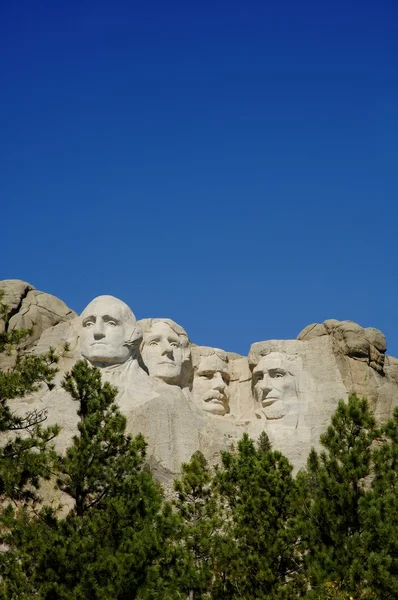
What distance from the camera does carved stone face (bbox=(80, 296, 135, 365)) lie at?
28188mm

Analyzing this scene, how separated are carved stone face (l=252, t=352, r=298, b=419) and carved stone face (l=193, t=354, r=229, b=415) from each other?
954 millimetres

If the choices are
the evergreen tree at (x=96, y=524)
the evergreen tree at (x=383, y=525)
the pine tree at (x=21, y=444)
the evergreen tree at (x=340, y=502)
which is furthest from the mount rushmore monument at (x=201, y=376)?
the evergreen tree at (x=383, y=525)

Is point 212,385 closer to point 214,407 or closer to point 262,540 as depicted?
point 214,407

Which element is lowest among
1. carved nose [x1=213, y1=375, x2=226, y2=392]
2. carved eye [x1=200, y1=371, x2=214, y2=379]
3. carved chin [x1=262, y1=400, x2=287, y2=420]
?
carved chin [x1=262, y1=400, x2=287, y2=420]

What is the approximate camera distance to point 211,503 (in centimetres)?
2208

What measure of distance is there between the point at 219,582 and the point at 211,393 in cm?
963

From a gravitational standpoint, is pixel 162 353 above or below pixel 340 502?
above

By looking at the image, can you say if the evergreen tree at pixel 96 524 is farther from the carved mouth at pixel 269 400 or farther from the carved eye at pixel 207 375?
the carved eye at pixel 207 375

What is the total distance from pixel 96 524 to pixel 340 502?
156 inches

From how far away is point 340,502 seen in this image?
19719mm

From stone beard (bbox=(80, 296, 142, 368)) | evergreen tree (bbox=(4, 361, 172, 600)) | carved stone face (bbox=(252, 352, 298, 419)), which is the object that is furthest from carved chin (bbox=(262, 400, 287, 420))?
evergreen tree (bbox=(4, 361, 172, 600))

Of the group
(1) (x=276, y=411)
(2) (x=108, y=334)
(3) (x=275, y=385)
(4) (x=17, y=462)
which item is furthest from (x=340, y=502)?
(2) (x=108, y=334)

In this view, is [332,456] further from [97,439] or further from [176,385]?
[176,385]

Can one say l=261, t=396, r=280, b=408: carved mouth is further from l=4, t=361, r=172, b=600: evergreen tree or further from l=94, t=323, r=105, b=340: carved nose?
l=4, t=361, r=172, b=600: evergreen tree
